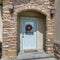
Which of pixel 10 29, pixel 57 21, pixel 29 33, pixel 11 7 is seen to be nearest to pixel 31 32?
pixel 29 33

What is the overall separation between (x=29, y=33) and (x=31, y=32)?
0.15 meters

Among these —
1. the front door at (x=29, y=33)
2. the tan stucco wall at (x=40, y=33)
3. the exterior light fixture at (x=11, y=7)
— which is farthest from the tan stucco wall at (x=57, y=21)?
the exterior light fixture at (x=11, y=7)

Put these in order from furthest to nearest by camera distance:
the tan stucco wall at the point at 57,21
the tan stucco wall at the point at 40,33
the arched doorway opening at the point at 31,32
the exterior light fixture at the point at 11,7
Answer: the tan stucco wall at the point at 40,33
the arched doorway opening at the point at 31,32
the tan stucco wall at the point at 57,21
the exterior light fixture at the point at 11,7

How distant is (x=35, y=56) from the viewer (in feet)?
24.4

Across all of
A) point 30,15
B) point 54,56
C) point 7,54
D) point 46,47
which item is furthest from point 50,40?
point 7,54

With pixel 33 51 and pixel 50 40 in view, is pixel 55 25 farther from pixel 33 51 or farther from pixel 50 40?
pixel 33 51

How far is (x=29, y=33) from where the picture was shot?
8758mm

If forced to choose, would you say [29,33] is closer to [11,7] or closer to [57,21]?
[57,21]

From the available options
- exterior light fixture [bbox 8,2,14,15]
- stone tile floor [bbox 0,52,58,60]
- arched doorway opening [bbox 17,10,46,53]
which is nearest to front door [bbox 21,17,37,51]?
arched doorway opening [bbox 17,10,46,53]

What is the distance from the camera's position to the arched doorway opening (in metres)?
8.57

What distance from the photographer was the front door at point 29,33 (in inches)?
341

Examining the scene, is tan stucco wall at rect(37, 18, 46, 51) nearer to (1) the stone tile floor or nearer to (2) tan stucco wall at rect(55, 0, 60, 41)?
(1) the stone tile floor

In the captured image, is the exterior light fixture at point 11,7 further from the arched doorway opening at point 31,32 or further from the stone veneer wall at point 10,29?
the arched doorway opening at point 31,32

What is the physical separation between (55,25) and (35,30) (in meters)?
1.61
